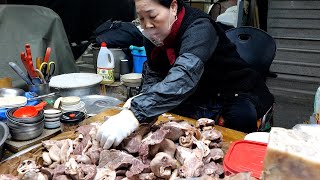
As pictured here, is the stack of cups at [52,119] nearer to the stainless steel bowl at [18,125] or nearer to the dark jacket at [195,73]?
the stainless steel bowl at [18,125]

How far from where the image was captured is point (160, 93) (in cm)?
128

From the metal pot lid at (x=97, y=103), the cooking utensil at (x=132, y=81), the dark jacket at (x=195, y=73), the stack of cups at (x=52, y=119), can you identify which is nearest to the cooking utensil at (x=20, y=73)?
the metal pot lid at (x=97, y=103)

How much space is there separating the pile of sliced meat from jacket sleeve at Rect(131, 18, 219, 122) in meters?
0.10

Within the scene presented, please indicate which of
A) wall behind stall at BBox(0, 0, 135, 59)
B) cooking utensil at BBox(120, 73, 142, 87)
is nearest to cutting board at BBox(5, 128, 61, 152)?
cooking utensil at BBox(120, 73, 142, 87)

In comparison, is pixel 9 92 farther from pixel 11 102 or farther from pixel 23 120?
pixel 23 120

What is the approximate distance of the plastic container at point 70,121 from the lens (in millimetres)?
1420

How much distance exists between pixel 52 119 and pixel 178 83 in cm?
74

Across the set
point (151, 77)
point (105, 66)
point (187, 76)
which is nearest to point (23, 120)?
point (187, 76)

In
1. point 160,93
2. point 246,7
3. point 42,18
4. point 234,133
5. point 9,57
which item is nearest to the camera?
point 160,93

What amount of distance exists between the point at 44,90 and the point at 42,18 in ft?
4.01

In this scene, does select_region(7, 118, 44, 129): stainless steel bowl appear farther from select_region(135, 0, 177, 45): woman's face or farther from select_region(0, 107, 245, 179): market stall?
select_region(135, 0, 177, 45): woman's face

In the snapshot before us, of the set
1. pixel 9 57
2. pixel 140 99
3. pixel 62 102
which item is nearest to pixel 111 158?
pixel 140 99

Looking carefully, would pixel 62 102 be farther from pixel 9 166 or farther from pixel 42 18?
pixel 42 18

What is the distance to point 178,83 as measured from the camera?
4.29 ft
